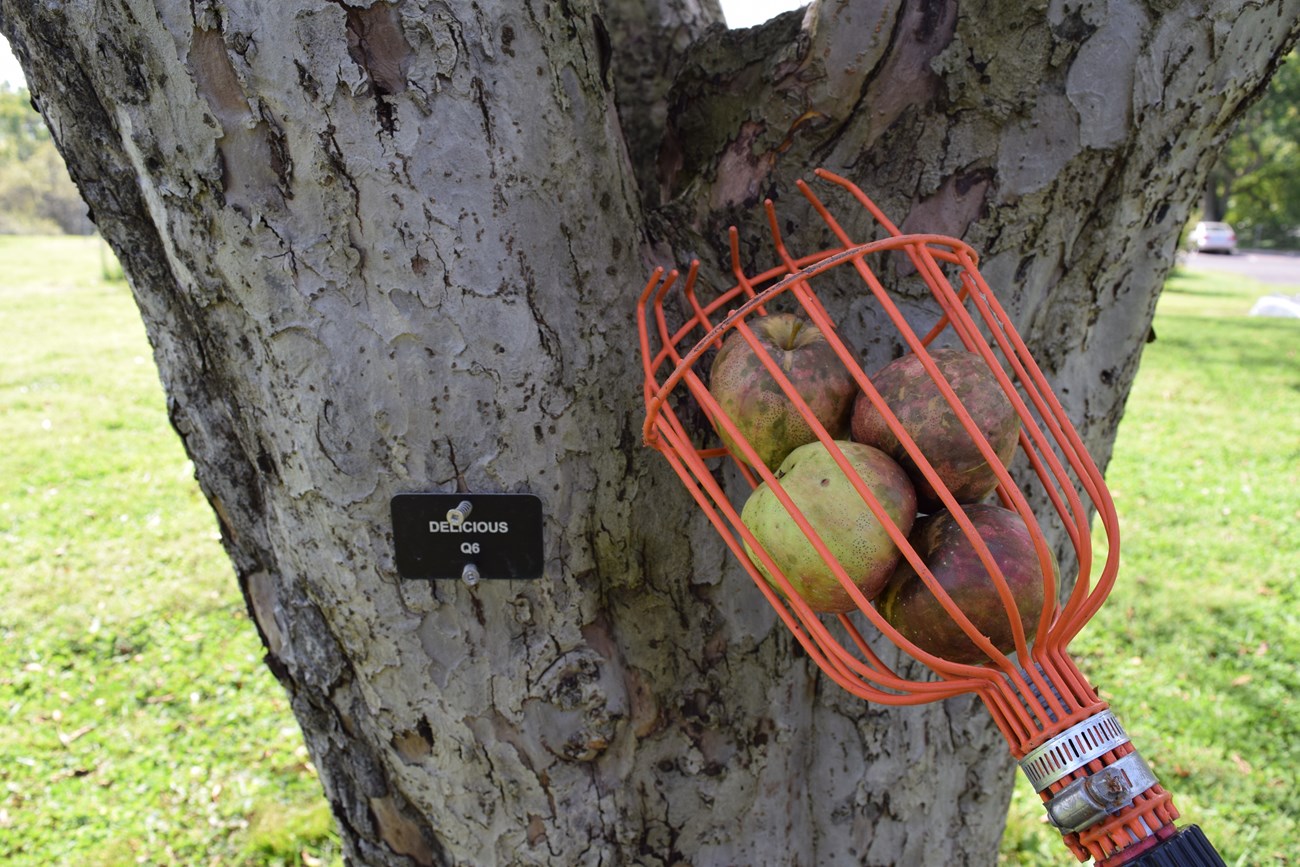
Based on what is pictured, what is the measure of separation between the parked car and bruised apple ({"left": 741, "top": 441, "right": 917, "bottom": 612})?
3192 centimetres

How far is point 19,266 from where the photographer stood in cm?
1719

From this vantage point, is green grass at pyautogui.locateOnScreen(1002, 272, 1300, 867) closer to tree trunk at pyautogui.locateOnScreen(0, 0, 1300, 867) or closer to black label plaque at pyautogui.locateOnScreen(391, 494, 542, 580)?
tree trunk at pyautogui.locateOnScreen(0, 0, 1300, 867)

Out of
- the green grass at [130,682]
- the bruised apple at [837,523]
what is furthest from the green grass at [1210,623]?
the green grass at [130,682]

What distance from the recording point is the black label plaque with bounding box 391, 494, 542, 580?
1391 millimetres

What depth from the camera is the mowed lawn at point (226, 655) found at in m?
3.02

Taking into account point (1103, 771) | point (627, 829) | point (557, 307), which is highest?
point (557, 307)

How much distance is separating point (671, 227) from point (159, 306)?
0.96m

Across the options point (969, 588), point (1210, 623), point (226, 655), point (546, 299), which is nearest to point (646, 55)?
point (546, 299)

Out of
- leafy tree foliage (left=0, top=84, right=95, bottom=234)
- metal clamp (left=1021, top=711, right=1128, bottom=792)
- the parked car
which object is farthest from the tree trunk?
leafy tree foliage (left=0, top=84, right=95, bottom=234)

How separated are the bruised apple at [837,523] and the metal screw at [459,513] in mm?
501

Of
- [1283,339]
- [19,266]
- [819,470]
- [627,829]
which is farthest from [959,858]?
[19,266]

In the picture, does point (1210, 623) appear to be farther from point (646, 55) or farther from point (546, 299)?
point (546, 299)

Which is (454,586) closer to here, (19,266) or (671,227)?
(671,227)

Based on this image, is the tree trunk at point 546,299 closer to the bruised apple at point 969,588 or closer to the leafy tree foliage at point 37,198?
the bruised apple at point 969,588
